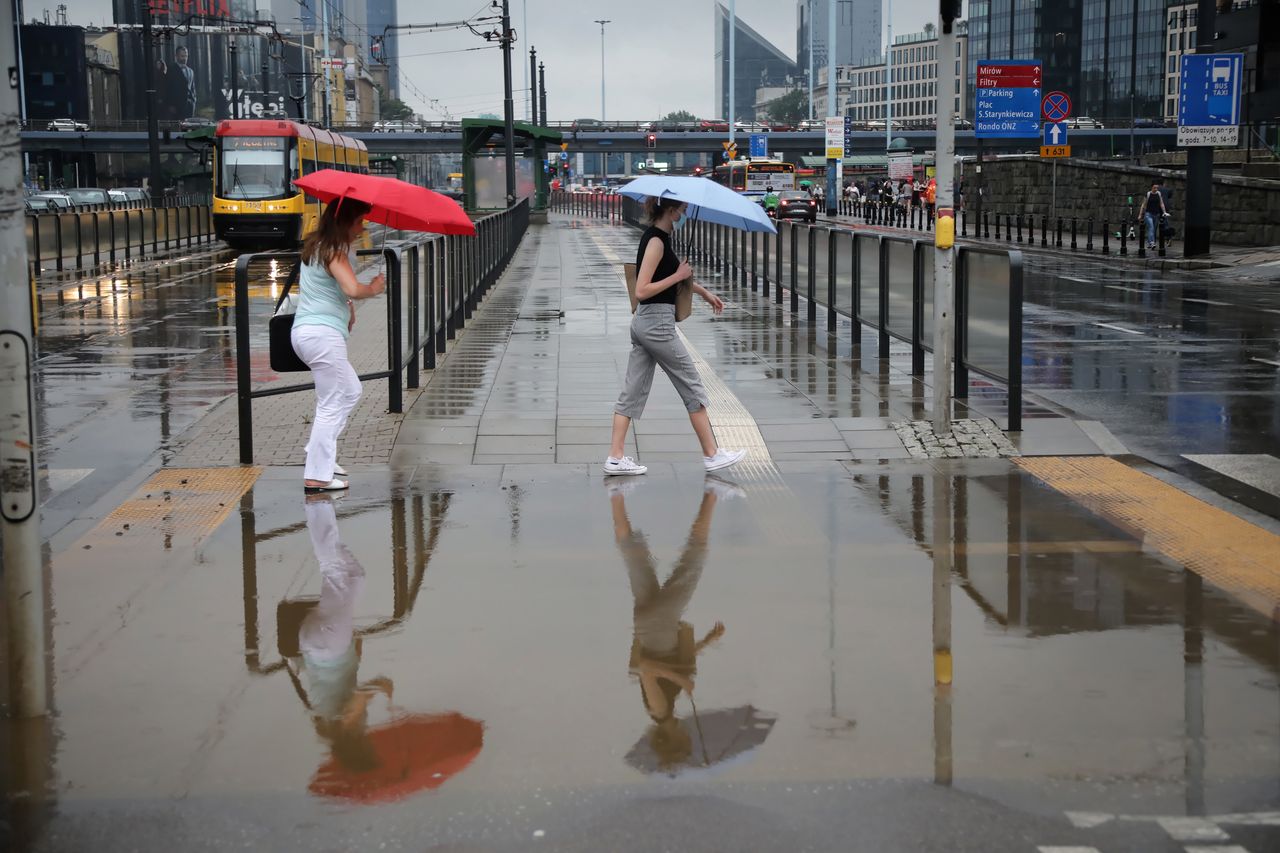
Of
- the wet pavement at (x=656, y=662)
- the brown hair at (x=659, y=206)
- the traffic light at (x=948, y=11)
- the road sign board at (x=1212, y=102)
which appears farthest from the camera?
the road sign board at (x=1212, y=102)

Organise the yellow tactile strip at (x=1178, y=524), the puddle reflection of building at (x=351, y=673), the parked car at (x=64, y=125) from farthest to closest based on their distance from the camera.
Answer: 1. the parked car at (x=64, y=125)
2. the yellow tactile strip at (x=1178, y=524)
3. the puddle reflection of building at (x=351, y=673)

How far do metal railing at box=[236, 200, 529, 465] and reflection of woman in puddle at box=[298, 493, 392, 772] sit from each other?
7.01ft

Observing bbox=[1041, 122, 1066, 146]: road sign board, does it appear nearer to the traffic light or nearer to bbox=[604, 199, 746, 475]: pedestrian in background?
the traffic light

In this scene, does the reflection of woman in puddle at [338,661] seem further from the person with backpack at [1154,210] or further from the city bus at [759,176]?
the city bus at [759,176]

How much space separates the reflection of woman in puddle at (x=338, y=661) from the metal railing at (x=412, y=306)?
2135 mm

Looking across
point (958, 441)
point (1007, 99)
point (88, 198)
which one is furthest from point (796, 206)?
point (958, 441)

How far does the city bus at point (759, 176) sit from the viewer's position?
72.5 meters

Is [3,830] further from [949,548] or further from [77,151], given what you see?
[77,151]

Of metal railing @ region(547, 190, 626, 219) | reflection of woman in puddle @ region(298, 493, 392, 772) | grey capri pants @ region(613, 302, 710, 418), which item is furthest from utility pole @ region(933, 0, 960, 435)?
metal railing @ region(547, 190, 626, 219)

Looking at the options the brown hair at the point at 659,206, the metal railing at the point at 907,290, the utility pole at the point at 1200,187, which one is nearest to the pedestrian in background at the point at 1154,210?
the utility pole at the point at 1200,187

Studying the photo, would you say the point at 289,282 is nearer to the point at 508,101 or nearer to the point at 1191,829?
the point at 1191,829

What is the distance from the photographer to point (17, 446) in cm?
508

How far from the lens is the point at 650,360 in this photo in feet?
30.5

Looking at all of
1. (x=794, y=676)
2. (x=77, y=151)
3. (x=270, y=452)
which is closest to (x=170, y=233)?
(x=270, y=452)
